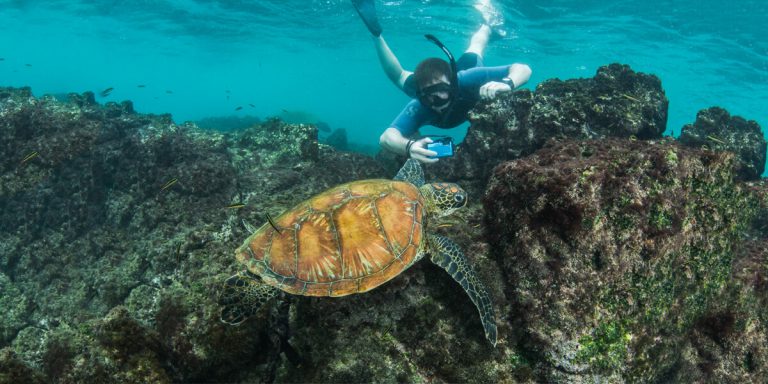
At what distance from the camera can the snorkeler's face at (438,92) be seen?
6.41 metres

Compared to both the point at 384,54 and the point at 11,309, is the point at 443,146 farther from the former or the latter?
the point at 384,54

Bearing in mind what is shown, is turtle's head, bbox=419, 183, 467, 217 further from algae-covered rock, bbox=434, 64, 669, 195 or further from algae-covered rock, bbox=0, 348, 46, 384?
algae-covered rock, bbox=0, 348, 46, 384

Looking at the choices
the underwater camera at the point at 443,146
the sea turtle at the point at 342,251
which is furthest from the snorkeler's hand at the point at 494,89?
the sea turtle at the point at 342,251

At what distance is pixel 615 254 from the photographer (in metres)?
2.68

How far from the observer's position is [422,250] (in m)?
3.28

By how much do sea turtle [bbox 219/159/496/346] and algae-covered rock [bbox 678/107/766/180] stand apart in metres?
5.77

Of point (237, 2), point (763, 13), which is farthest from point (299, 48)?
point (763, 13)

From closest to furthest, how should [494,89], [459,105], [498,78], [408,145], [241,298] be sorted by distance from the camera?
[241,298] < [408,145] < [494,89] < [459,105] < [498,78]

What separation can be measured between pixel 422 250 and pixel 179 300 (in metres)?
2.45

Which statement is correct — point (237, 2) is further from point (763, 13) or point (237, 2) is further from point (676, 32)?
point (763, 13)

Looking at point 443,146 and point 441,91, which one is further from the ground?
point 441,91

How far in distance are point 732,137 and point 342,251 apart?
7.74 metres

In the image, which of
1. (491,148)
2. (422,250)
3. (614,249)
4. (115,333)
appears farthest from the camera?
(491,148)

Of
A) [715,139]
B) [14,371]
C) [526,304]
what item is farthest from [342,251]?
[715,139]
